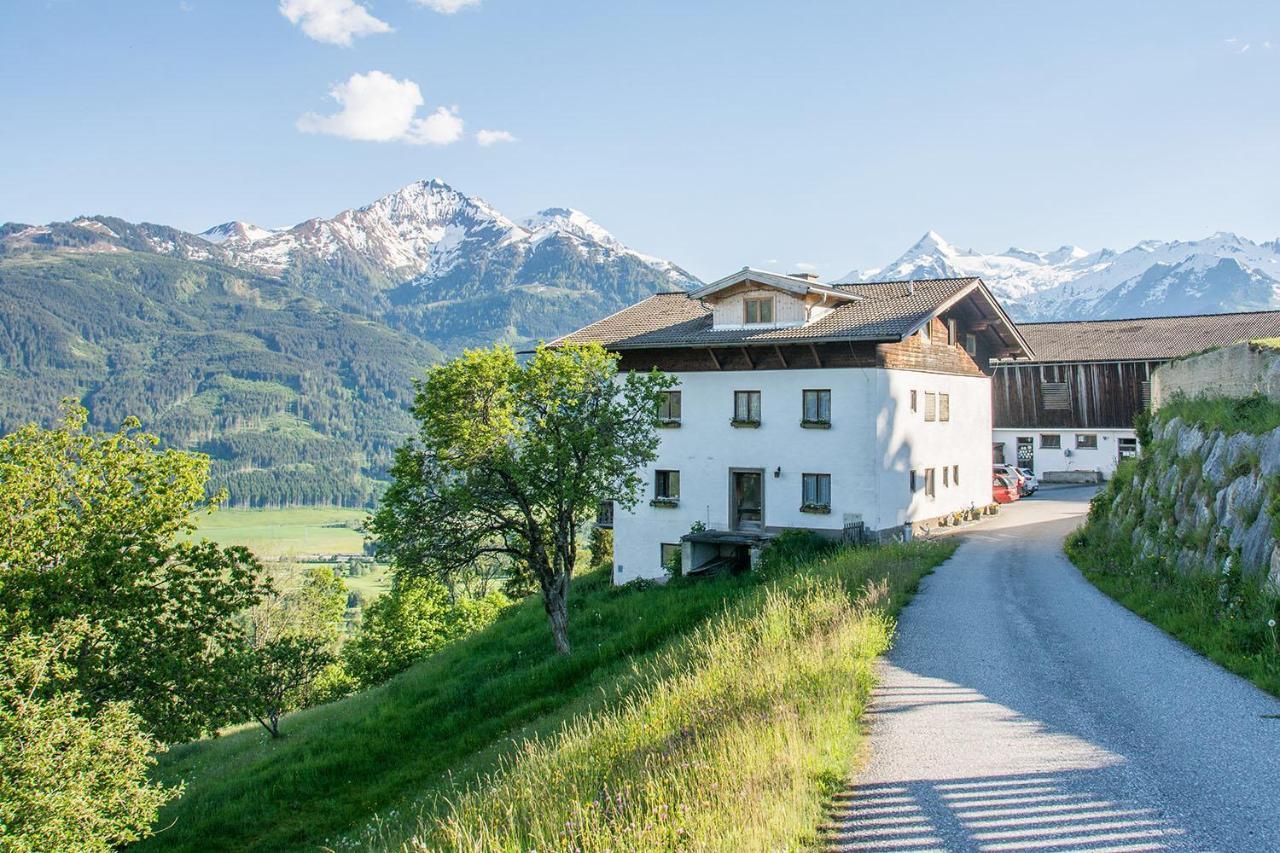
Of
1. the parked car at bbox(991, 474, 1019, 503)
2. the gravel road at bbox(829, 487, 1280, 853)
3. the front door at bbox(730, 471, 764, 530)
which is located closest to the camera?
the gravel road at bbox(829, 487, 1280, 853)

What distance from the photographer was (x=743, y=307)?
3123 centimetres

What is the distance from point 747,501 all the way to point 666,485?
11.4 feet

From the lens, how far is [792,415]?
30188mm

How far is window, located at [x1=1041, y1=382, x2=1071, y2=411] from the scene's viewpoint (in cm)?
4956

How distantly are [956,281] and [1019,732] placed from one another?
89.5 feet

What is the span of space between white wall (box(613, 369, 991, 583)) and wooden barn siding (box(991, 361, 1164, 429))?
18.3 metres

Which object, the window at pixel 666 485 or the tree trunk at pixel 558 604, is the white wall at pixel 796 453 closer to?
the window at pixel 666 485

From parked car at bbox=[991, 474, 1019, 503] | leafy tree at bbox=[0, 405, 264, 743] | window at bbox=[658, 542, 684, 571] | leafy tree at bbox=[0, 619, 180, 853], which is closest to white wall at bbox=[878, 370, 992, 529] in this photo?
parked car at bbox=[991, 474, 1019, 503]

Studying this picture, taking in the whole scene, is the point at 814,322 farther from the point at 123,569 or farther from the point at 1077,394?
the point at 1077,394

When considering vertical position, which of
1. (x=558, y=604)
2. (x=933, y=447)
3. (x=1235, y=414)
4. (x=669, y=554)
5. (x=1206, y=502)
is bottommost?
(x=558, y=604)

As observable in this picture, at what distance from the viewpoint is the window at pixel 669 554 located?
32.0 metres

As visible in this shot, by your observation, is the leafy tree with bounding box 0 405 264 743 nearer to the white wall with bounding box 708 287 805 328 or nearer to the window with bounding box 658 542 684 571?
the window with bounding box 658 542 684 571

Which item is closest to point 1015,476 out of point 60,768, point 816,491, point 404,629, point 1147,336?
point 1147,336

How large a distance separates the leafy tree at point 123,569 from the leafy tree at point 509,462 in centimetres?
488
